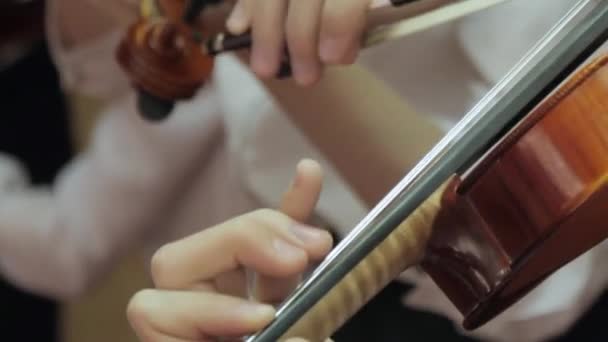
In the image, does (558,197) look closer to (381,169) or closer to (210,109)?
(381,169)

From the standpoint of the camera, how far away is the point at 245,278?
1.35 feet

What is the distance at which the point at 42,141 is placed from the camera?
1.11 metres

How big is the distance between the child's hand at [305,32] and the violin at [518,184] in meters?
0.09

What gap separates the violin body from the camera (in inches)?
15.6

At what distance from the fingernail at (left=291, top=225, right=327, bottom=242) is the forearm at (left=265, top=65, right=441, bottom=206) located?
0.19 metres

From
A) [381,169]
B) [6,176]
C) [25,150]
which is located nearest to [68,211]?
[6,176]

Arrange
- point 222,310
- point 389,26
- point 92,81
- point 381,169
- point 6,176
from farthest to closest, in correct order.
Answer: point 6,176 < point 92,81 < point 381,169 < point 389,26 < point 222,310

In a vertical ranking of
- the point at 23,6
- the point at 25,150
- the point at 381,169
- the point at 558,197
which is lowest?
the point at 25,150

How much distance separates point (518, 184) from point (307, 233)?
0.10 meters

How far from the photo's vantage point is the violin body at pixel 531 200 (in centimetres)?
40

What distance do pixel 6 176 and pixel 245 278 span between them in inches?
23.3

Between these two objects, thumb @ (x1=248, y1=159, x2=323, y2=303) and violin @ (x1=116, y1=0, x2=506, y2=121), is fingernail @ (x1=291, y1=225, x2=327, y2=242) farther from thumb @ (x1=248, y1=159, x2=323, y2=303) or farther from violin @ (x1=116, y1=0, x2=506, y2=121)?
violin @ (x1=116, y1=0, x2=506, y2=121)

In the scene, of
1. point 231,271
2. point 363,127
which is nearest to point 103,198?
point 363,127

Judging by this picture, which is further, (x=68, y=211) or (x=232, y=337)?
(x=68, y=211)
